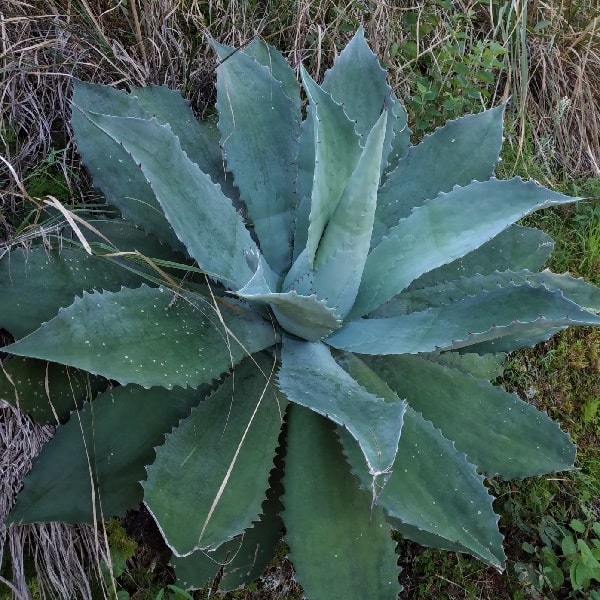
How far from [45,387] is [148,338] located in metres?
0.27

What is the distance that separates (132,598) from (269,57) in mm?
1318

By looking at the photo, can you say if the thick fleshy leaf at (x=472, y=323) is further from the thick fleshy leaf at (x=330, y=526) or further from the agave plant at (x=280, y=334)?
the thick fleshy leaf at (x=330, y=526)

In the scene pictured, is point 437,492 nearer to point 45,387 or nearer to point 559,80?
point 45,387

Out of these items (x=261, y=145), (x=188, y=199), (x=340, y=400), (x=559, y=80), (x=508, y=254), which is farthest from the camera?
(x=559, y=80)

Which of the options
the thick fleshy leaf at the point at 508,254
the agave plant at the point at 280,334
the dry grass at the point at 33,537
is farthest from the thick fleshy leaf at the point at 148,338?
the thick fleshy leaf at the point at 508,254

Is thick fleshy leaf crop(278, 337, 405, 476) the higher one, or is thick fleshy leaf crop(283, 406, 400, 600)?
thick fleshy leaf crop(278, 337, 405, 476)

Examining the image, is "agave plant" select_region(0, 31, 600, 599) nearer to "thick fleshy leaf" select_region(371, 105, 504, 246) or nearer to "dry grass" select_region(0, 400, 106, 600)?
"thick fleshy leaf" select_region(371, 105, 504, 246)

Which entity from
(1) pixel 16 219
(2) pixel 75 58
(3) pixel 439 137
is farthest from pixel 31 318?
(3) pixel 439 137

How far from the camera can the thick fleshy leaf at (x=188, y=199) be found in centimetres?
111

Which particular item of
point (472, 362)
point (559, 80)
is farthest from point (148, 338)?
point (559, 80)

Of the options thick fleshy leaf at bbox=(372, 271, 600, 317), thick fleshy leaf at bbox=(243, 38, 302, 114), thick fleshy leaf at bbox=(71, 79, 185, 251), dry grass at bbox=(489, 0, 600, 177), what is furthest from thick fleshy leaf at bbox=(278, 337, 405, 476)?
dry grass at bbox=(489, 0, 600, 177)

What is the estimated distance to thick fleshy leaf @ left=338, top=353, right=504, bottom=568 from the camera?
3.73 feet

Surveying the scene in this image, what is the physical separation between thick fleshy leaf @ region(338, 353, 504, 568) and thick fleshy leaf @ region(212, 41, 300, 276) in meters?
0.47

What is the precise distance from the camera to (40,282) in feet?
4.04
